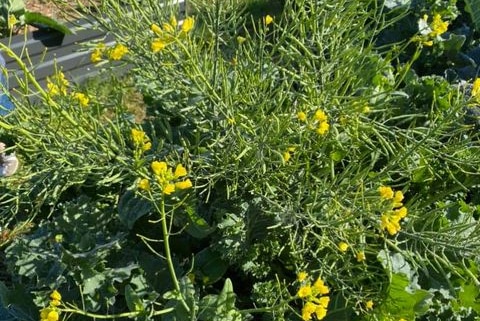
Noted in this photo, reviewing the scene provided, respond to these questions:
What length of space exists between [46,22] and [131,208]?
2.51m

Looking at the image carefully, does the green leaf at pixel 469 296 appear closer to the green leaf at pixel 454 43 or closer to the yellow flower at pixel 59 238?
the yellow flower at pixel 59 238

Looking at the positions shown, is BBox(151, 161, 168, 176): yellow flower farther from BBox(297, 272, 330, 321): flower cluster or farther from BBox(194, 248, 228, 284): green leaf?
BBox(194, 248, 228, 284): green leaf

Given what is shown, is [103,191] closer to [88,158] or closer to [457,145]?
[88,158]

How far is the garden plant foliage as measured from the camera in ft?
6.13

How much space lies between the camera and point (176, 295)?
70.2 inches

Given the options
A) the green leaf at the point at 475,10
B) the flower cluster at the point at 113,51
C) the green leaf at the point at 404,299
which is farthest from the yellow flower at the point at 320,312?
the green leaf at the point at 475,10

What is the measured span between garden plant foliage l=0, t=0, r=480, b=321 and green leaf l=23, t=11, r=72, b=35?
7.13 ft

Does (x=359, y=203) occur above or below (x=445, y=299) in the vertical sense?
above

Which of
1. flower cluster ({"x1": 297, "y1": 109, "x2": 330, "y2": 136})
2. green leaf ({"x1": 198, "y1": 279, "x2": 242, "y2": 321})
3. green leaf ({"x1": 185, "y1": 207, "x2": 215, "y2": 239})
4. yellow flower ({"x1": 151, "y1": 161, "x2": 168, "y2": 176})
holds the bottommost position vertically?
green leaf ({"x1": 198, "y1": 279, "x2": 242, "y2": 321})

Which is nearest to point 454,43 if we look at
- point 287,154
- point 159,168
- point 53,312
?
point 287,154

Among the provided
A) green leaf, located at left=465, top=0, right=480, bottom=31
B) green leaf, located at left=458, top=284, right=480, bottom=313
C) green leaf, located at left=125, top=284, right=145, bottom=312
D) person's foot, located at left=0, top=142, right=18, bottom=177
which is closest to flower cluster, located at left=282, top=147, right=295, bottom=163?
green leaf, located at left=125, top=284, right=145, bottom=312

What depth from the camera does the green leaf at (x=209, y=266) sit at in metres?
→ 2.10

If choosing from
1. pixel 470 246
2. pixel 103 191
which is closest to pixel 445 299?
pixel 470 246

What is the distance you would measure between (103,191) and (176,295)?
741 mm
